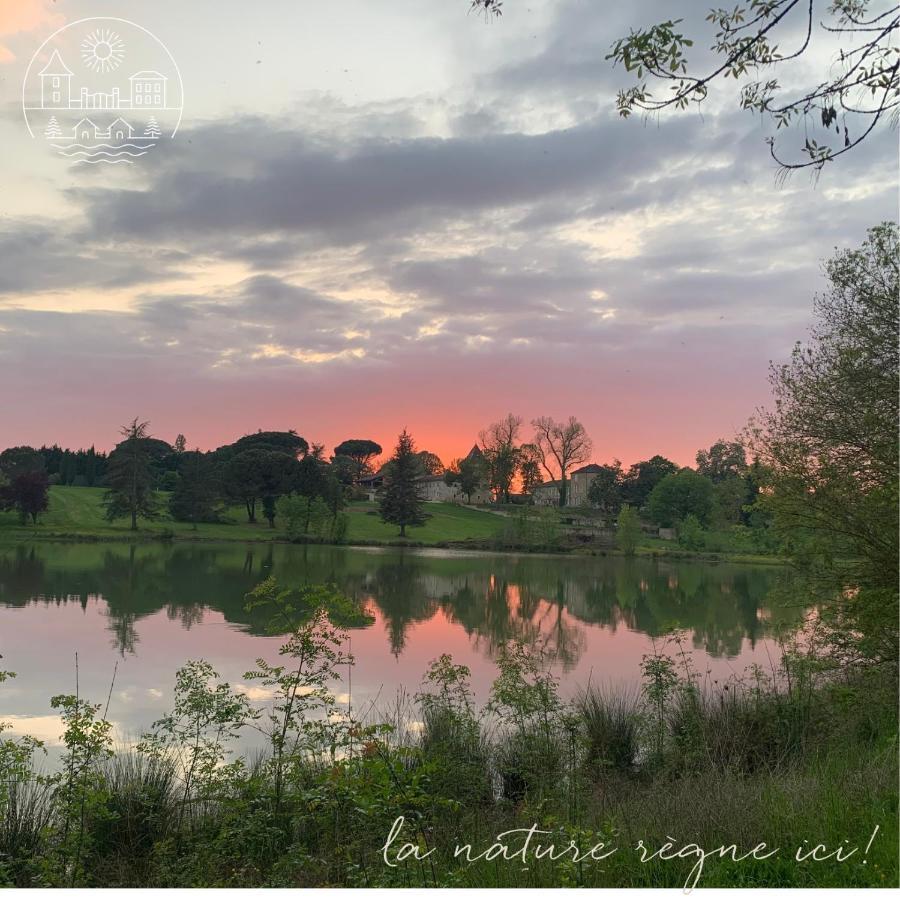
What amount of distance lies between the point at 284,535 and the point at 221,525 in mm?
5506

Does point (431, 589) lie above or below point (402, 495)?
below

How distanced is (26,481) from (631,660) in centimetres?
4047

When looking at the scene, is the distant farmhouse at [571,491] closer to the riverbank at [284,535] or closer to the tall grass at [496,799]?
the riverbank at [284,535]

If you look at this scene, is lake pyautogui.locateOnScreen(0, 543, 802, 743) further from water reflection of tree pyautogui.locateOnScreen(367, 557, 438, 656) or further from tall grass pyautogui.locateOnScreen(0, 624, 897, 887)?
tall grass pyautogui.locateOnScreen(0, 624, 897, 887)

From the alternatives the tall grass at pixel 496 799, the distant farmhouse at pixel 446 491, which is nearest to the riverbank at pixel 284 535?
the distant farmhouse at pixel 446 491

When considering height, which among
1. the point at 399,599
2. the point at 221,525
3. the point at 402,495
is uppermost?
the point at 402,495

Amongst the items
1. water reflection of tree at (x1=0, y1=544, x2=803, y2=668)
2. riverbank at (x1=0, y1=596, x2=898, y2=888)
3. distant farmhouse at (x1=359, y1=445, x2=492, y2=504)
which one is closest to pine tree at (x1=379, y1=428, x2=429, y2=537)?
distant farmhouse at (x1=359, y1=445, x2=492, y2=504)

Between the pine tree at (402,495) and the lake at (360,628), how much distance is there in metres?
19.1

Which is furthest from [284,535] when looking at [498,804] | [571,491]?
[498,804]

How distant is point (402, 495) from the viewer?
64188 millimetres

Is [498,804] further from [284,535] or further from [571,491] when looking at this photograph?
[571,491]

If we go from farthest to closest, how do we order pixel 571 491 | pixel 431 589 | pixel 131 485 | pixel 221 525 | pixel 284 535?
pixel 571 491 → pixel 221 525 → pixel 284 535 → pixel 131 485 → pixel 431 589

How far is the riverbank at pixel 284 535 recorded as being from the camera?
147 ft

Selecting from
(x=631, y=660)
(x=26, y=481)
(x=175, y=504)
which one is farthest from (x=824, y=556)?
(x=175, y=504)
